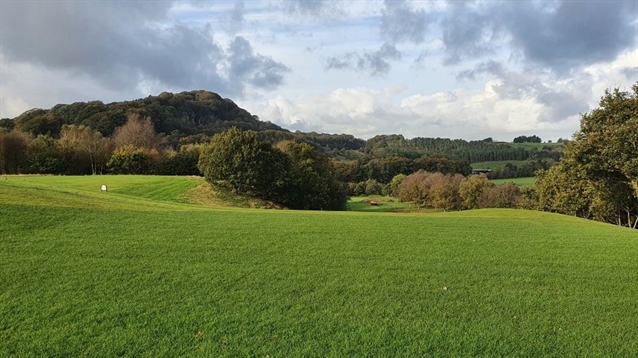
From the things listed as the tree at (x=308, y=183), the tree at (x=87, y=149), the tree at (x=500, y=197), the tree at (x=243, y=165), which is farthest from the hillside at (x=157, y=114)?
the tree at (x=500, y=197)

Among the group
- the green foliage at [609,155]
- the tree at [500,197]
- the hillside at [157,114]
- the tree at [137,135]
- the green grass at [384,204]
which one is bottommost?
the green grass at [384,204]

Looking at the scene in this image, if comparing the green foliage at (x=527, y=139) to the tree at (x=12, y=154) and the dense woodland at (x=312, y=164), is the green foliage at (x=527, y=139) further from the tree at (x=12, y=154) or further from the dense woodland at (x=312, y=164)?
the tree at (x=12, y=154)

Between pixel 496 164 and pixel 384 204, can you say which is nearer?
pixel 384 204

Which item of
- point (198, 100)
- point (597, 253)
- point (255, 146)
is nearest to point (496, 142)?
point (198, 100)

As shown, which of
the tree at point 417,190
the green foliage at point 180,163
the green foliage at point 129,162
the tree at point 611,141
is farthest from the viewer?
the tree at point 417,190

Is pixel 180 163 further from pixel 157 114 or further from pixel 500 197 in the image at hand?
pixel 157 114

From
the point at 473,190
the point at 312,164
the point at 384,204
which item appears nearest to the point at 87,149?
the point at 312,164

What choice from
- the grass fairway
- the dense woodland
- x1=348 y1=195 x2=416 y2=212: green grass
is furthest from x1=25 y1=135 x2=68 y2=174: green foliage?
the grass fairway

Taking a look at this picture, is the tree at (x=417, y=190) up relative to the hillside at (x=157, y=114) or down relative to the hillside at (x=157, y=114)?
down

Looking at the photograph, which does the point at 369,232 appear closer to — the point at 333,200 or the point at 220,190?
the point at 220,190

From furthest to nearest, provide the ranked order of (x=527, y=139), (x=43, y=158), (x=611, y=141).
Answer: (x=527, y=139) < (x=43, y=158) < (x=611, y=141)

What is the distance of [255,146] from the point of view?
48500mm

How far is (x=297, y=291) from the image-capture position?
847 centimetres

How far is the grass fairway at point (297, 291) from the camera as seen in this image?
6.45 meters
